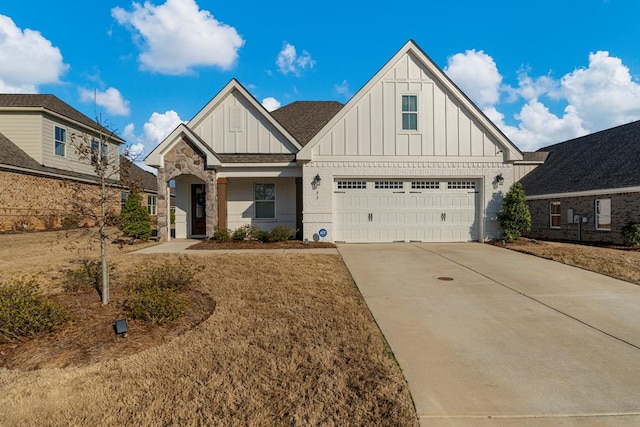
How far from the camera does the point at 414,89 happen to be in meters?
13.0

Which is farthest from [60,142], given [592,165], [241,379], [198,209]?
[592,165]

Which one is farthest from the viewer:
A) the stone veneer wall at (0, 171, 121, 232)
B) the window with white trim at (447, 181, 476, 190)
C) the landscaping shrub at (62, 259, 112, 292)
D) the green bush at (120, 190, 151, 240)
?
the stone veneer wall at (0, 171, 121, 232)

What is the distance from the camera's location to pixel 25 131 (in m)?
18.9

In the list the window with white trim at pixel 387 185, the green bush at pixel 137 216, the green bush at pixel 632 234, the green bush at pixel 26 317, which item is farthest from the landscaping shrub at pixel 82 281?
the green bush at pixel 632 234

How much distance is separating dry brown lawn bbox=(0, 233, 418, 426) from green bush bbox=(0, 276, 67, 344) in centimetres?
75

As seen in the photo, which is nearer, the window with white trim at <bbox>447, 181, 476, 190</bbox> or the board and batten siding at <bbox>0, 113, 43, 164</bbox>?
the window with white trim at <bbox>447, 181, 476, 190</bbox>

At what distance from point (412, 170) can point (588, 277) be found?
275 inches

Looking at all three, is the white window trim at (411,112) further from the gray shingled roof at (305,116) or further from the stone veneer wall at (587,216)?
Answer: the stone veneer wall at (587,216)

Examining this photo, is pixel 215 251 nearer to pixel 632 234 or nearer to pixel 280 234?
pixel 280 234

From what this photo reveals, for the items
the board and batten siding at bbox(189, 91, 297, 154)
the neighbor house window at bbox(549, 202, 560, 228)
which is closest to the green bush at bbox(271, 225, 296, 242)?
the board and batten siding at bbox(189, 91, 297, 154)

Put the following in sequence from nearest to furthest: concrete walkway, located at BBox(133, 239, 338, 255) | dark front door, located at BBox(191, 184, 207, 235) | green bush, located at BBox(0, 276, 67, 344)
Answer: green bush, located at BBox(0, 276, 67, 344) → concrete walkway, located at BBox(133, 239, 338, 255) → dark front door, located at BBox(191, 184, 207, 235)

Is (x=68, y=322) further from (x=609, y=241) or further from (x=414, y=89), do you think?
(x=609, y=241)

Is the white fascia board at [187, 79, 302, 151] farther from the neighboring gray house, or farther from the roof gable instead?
the roof gable

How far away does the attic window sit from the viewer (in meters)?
14.5
